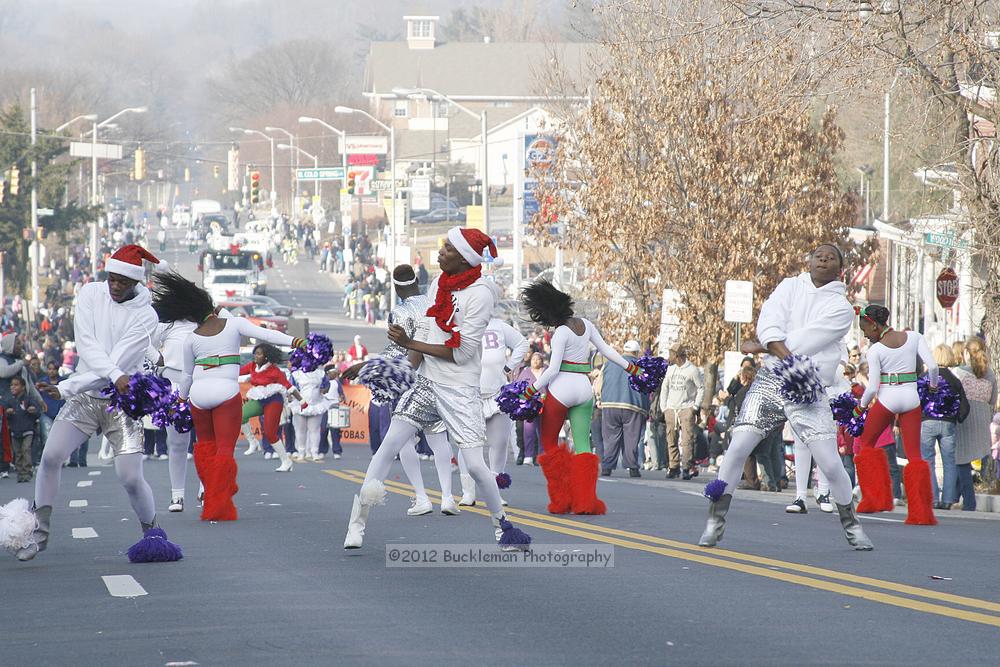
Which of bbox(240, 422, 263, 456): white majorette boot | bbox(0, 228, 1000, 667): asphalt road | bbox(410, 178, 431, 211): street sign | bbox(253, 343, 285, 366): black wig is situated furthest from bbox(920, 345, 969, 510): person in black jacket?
bbox(410, 178, 431, 211): street sign

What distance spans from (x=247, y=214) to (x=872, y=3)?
126m

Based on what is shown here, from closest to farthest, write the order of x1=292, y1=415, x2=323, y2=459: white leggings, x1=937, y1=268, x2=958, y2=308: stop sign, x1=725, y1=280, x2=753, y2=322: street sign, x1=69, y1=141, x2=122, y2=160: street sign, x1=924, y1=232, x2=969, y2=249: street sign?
1. x1=924, y1=232, x2=969, y2=249: street sign
2. x1=937, y1=268, x2=958, y2=308: stop sign
3. x1=725, y1=280, x2=753, y2=322: street sign
4. x1=292, y1=415, x2=323, y2=459: white leggings
5. x1=69, y1=141, x2=122, y2=160: street sign

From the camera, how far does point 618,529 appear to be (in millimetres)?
12859

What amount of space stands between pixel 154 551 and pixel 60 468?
754mm

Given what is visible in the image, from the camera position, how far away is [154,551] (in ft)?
35.4

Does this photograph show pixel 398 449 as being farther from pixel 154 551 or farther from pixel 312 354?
pixel 312 354

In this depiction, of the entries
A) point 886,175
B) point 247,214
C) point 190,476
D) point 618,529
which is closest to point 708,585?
point 618,529

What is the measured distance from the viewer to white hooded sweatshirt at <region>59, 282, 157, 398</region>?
1061cm

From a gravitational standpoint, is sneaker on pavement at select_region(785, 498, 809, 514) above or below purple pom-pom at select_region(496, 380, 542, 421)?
below

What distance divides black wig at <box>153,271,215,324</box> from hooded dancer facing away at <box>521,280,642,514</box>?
2508mm

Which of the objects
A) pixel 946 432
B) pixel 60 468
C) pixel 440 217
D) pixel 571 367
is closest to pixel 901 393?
pixel 946 432

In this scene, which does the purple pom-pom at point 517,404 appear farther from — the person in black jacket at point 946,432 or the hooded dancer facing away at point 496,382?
the person in black jacket at point 946,432

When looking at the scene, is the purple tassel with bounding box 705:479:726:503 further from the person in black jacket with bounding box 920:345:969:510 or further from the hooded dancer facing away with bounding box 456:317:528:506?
the person in black jacket with bounding box 920:345:969:510

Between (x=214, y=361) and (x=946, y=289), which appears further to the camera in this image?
(x=946, y=289)
